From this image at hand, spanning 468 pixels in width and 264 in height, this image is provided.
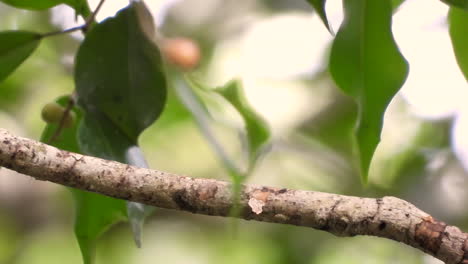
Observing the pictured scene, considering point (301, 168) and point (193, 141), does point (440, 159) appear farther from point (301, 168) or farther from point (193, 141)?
point (193, 141)

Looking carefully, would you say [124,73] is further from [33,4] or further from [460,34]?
[460,34]

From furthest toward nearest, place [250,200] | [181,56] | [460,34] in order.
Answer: [181,56]
[460,34]
[250,200]

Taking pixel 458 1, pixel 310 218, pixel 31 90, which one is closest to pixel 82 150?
pixel 310 218

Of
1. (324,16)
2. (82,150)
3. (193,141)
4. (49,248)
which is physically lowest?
(49,248)

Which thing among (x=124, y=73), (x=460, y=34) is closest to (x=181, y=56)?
(x=124, y=73)

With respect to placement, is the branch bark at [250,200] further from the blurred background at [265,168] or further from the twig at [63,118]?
the blurred background at [265,168]

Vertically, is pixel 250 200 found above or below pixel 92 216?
above

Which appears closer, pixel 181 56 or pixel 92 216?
pixel 92 216

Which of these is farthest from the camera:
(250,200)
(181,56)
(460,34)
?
(181,56)
